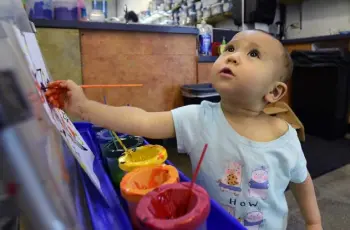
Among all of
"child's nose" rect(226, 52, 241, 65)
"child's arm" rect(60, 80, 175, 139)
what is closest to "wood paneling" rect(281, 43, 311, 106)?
"child's nose" rect(226, 52, 241, 65)

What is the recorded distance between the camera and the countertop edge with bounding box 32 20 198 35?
4.64ft

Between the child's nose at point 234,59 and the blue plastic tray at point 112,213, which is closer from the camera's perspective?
the blue plastic tray at point 112,213

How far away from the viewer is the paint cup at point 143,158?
14.3 inches

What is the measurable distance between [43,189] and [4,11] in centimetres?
22

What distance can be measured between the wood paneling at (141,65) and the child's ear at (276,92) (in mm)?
1168

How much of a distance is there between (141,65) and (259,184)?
1.33 meters

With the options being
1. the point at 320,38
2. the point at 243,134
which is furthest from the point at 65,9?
the point at 320,38

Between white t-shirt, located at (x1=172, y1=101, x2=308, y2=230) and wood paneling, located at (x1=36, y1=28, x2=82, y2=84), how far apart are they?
1129 millimetres

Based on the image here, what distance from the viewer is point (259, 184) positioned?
0.50m

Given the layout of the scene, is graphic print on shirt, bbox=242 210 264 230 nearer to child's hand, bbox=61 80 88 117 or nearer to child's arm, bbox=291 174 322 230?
child's arm, bbox=291 174 322 230

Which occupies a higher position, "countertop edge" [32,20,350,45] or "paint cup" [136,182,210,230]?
"countertop edge" [32,20,350,45]

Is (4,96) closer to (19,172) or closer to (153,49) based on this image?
(19,172)

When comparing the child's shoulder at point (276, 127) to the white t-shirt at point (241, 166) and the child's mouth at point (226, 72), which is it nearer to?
the white t-shirt at point (241, 166)

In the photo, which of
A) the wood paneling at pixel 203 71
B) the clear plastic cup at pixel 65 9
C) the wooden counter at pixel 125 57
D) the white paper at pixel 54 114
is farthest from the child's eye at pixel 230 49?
the wood paneling at pixel 203 71
